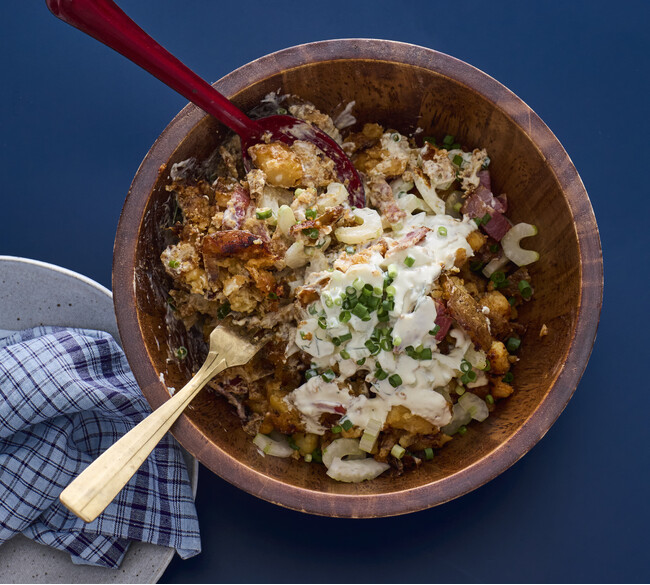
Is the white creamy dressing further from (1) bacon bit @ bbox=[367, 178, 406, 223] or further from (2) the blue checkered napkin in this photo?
(2) the blue checkered napkin

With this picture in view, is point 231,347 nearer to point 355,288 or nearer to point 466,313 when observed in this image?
point 355,288

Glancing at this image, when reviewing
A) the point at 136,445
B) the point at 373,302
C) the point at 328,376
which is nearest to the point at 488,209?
the point at 373,302

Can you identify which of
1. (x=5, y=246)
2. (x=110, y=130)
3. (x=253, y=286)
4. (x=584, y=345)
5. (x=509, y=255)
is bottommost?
(x=5, y=246)

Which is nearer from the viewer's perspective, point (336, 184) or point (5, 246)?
point (336, 184)

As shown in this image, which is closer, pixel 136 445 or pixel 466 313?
pixel 136 445

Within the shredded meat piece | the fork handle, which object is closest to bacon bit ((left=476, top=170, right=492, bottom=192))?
the shredded meat piece

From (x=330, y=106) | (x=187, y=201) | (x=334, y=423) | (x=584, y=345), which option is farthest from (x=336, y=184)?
(x=584, y=345)

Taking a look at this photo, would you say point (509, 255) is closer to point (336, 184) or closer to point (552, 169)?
point (552, 169)
